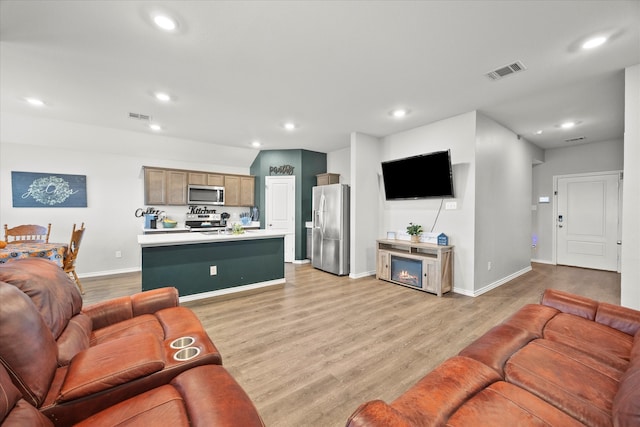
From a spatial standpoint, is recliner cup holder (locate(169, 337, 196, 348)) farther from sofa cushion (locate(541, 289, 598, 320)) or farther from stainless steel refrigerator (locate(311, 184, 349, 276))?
stainless steel refrigerator (locate(311, 184, 349, 276))

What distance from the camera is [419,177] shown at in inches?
167

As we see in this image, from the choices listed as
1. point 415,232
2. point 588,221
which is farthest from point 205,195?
point 588,221

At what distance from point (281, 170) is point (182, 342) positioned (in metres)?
5.12

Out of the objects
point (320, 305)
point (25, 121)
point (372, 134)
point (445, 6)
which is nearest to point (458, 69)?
point (445, 6)

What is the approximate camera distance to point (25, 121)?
4.12m

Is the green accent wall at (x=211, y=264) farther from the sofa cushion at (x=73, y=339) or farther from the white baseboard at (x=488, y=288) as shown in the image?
the white baseboard at (x=488, y=288)

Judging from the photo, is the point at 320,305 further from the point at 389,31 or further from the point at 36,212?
the point at 36,212

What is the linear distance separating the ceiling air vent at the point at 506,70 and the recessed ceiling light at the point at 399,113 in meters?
Answer: 1.14

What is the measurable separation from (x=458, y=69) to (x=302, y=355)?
3145 mm

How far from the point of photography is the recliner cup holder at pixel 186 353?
1311 mm

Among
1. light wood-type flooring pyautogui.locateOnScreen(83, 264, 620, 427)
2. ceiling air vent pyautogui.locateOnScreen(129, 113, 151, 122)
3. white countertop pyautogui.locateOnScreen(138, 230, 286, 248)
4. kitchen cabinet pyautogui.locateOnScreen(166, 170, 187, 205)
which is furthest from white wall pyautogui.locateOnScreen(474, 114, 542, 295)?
kitchen cabinet pyautogui.locateOnScreen(166, 170, 187, 205)

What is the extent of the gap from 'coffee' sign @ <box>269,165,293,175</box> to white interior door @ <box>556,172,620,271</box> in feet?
20.1

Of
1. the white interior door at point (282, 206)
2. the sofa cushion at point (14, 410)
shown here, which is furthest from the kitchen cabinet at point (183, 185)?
the sofa cushion at point (14, 410)

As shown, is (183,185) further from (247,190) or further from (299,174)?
(299,174)
